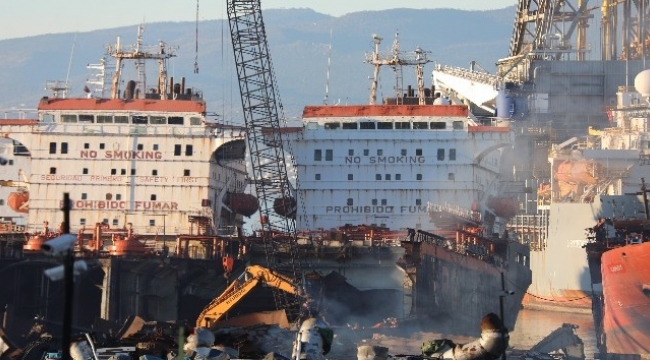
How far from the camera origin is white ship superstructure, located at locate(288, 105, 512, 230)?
83.1 meters

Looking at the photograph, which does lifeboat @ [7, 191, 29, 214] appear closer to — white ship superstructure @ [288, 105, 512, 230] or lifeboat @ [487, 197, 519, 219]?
white ship superstructure @ [288, 105, 512, 230]

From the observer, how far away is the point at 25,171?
88.2 metres

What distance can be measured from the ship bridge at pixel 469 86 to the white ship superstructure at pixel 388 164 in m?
39.9

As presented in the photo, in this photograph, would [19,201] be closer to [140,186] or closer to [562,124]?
[140,186]

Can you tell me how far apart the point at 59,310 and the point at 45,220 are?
30.5ft

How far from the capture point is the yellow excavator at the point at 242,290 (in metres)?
69.3

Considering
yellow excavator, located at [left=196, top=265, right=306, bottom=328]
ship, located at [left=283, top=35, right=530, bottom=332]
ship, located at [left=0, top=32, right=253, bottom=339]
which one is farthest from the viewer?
ship, located at [left=283, top=35, right=530, bottom=332]

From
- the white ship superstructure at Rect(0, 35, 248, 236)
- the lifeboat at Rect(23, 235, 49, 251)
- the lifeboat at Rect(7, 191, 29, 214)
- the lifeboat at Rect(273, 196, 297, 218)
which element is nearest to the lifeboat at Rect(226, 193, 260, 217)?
the white ship superstructure at Rect(0, 35, 248, 236)

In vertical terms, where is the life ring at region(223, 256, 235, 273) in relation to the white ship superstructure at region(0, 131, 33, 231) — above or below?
below

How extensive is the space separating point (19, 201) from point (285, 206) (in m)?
14.0

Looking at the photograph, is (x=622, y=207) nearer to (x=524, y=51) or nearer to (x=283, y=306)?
(x=283, y=306)

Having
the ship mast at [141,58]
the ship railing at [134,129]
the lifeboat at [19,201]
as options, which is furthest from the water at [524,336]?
the lifeboat at [19,201]

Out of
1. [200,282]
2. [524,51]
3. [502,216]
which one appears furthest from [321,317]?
[524,51]

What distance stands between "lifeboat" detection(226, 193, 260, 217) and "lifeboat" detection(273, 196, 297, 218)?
9.04ft
